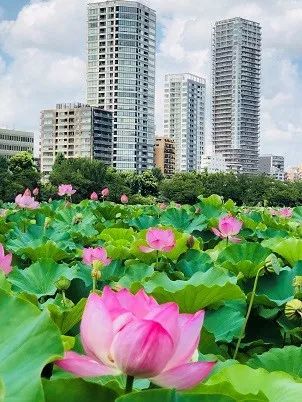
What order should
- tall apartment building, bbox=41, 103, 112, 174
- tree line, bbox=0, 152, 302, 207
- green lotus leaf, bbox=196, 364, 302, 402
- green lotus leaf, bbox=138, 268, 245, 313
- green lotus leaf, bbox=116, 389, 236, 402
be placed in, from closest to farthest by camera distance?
green lotus leaf, bbox=116, 389, 236, 402 → green lotus leaf, bbox=196, 364, 302, 402 → green lotus leaf, bbox=138, 268, 245, 313 → tree line, bbox=0, 152, 302, 207 → tall apartment building, bbox=41, 103, 112, 174

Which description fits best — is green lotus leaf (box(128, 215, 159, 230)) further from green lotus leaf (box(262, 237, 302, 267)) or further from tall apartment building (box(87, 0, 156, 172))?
tall apartment building (box(87, 0, 156, 172))

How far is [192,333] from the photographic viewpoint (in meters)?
0.42

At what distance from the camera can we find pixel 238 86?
8044 cm

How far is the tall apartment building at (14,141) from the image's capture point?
52.1m

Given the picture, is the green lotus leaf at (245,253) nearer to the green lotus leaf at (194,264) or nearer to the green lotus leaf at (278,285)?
the green lotus leaf at (194,264)

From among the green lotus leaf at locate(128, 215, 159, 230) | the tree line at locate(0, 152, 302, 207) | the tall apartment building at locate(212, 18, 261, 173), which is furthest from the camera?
the tall apartment building at locate(212, 18, 261, 173)

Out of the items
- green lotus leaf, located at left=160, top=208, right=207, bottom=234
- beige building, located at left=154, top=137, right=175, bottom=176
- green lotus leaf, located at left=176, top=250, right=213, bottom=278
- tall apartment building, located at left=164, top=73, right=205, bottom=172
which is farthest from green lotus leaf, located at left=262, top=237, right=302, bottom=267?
tall apartment building, located at left=164, top=73, right=205, bottom=172

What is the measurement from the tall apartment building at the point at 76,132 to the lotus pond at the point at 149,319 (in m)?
55.8

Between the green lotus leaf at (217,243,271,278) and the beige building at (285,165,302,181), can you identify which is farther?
the beige building at (285,165,302,181)

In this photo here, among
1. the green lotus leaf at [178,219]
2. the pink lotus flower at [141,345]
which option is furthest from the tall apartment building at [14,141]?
the pink lotus flower at [141,345]

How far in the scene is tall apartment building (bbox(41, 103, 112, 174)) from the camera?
57.8m

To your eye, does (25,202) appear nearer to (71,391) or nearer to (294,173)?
(71,391)

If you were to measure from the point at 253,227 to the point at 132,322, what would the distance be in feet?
7.07

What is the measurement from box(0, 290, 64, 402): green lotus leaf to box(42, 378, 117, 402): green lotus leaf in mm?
16
